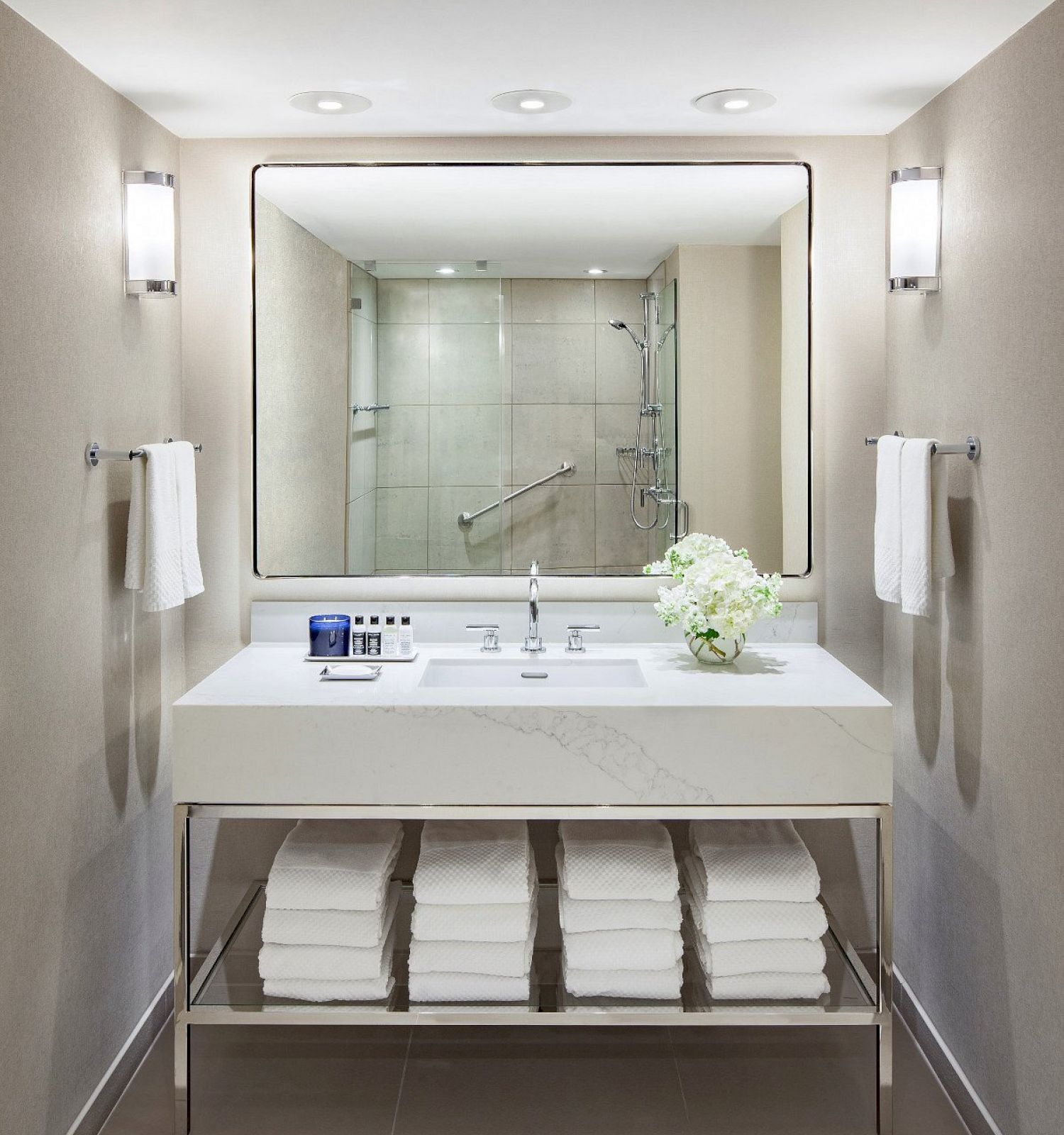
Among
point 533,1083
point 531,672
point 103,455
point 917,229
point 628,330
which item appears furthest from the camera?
point 628,330

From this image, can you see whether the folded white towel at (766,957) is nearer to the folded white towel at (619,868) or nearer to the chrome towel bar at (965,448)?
the folded white towel at (619,868)

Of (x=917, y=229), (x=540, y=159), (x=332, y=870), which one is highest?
(x=540, y=159)

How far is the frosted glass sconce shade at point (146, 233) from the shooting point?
8.27 feet

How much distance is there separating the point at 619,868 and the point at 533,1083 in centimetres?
61

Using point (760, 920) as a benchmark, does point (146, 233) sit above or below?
above

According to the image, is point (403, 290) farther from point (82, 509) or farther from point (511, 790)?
point (511, 790)

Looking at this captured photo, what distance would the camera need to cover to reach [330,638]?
2.79m

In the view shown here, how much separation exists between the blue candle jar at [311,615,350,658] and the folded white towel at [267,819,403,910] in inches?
16.8

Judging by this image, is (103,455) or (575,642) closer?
(103,455)

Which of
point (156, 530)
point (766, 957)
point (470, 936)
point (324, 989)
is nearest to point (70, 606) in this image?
point (156, 530)

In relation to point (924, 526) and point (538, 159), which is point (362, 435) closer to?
point (538, 159)

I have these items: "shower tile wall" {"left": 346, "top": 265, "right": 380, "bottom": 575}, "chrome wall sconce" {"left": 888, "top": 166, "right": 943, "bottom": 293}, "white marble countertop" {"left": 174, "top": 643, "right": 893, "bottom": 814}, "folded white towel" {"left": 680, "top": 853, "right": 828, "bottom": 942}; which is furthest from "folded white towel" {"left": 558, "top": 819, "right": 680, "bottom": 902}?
"chrome wall sconce" {"left": 888, "top": 166, "right": 943, "bottom": 293}

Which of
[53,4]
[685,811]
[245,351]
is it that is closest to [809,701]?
[685,811]

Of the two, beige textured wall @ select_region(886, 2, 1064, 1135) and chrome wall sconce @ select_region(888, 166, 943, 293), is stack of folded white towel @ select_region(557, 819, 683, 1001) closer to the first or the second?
beige textured wall @ select_region(886, 2, 1064, 1135)
